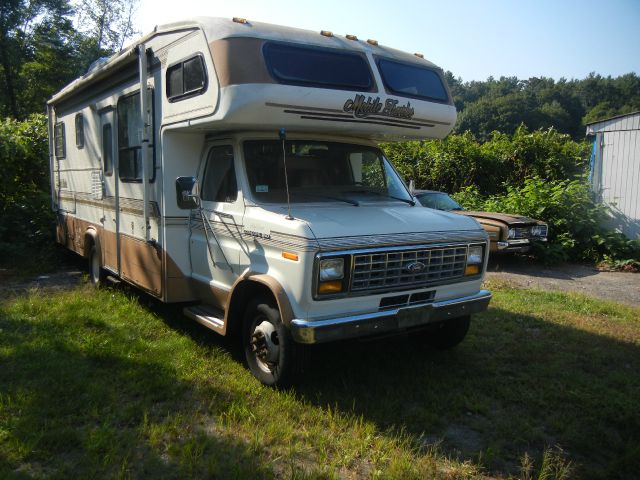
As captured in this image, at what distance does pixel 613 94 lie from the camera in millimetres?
68312

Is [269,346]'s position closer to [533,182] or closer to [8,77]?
[533,182]

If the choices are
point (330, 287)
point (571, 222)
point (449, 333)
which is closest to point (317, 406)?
point (330, 287)

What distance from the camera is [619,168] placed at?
11500 millimetres

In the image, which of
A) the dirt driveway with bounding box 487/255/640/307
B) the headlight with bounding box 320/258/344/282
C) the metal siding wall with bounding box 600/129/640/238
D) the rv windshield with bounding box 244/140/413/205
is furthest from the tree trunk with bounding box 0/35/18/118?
the headlight with bounding box 320/258/344/282

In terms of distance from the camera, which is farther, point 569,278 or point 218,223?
point 569,278

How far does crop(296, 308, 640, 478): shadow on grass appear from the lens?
3744 mm

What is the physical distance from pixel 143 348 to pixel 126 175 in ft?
7.02

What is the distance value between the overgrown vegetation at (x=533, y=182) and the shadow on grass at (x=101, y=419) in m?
8.81

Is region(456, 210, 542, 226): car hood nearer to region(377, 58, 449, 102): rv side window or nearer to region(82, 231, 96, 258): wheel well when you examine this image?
region(377, 58, 449, 102): rv side window

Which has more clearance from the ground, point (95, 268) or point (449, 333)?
point (95, 268)

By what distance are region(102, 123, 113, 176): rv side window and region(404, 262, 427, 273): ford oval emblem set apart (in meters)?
4.25

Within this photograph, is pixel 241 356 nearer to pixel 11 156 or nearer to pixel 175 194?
pixel 175 194

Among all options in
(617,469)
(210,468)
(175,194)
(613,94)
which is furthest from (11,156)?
(613,94)

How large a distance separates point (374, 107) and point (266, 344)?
7.61 ft
